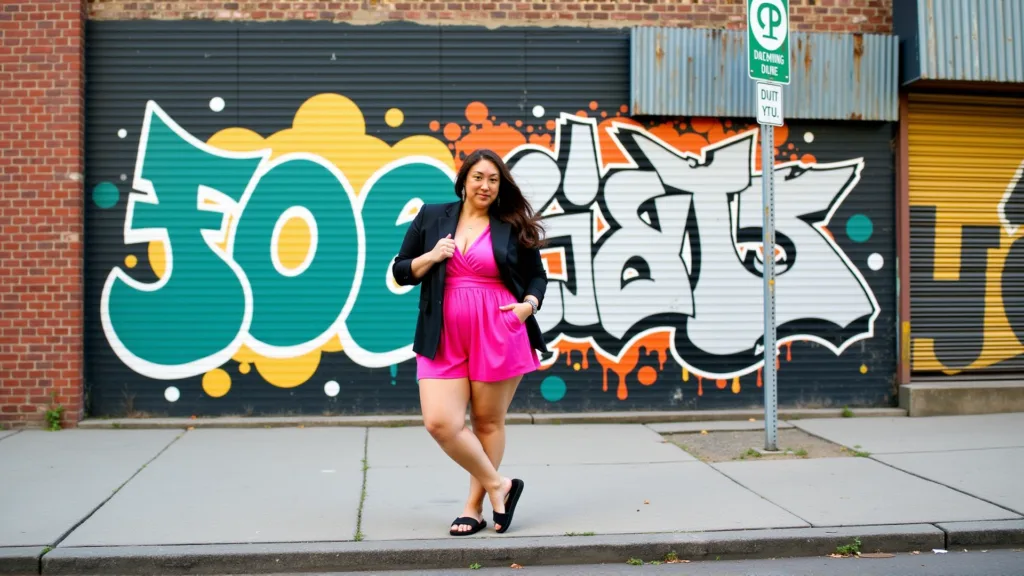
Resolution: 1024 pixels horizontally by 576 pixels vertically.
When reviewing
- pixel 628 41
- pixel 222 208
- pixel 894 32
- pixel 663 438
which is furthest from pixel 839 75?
pixel 222 208

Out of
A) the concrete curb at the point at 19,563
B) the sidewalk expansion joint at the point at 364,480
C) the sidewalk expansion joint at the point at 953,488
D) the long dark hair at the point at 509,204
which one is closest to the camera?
the concrete curb at the point at 19,563

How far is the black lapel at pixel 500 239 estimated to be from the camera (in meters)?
4.94

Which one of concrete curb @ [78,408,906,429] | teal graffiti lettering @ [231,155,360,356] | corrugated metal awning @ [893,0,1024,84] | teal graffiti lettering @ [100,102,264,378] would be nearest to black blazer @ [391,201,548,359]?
concrete curb @ [78,408,906,429]

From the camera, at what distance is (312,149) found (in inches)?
336

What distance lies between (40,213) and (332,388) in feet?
9.77

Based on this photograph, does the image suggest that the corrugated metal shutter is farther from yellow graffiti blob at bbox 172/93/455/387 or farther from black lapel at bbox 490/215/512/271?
black lapel at bbox 490/215/512/271

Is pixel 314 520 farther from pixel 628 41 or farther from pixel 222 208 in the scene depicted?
pixel 628 41

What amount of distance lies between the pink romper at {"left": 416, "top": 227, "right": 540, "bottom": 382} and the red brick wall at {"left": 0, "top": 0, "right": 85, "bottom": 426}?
186 inches

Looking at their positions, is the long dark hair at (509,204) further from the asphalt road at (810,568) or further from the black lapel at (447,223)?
the asphalt road at (810,568)

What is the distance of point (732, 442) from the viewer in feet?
25.2

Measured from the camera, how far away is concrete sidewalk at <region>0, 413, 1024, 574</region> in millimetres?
4828

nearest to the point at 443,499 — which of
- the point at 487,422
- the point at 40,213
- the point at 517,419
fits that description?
the point at 487,422

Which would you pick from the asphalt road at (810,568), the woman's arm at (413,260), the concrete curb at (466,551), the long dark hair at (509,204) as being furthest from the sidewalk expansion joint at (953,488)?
the woman's arm at (413,260)

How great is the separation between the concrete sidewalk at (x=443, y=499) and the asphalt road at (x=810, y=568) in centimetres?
8
